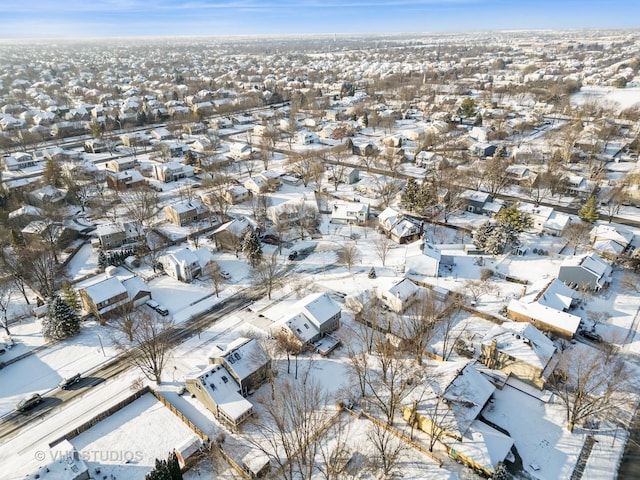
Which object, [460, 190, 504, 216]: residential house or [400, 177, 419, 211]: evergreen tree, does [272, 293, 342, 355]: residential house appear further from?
[460, 190, 504, 216]: residential house

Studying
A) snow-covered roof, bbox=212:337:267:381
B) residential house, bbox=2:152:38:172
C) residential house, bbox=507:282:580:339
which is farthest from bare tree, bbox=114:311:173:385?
residential house, bbox=2:152:38:172

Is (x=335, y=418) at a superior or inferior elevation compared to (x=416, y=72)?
inferior

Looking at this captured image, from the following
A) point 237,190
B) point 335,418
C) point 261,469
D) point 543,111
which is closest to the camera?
point 261,469

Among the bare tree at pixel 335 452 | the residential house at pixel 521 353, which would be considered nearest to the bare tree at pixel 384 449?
the bare tree at pixel 335 452

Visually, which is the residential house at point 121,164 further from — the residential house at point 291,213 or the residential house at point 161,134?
the residential house at point 291,213

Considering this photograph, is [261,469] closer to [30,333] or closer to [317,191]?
[30,333]

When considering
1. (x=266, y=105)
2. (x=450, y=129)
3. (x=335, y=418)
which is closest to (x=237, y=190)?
(x=335, y=418)

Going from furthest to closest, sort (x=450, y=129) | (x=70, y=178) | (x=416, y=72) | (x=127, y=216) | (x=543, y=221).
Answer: (x=416, y=72)
(x=450, y=129)
(x=70, y=178)
(x=127, y=216)
(x=543, y=221)
